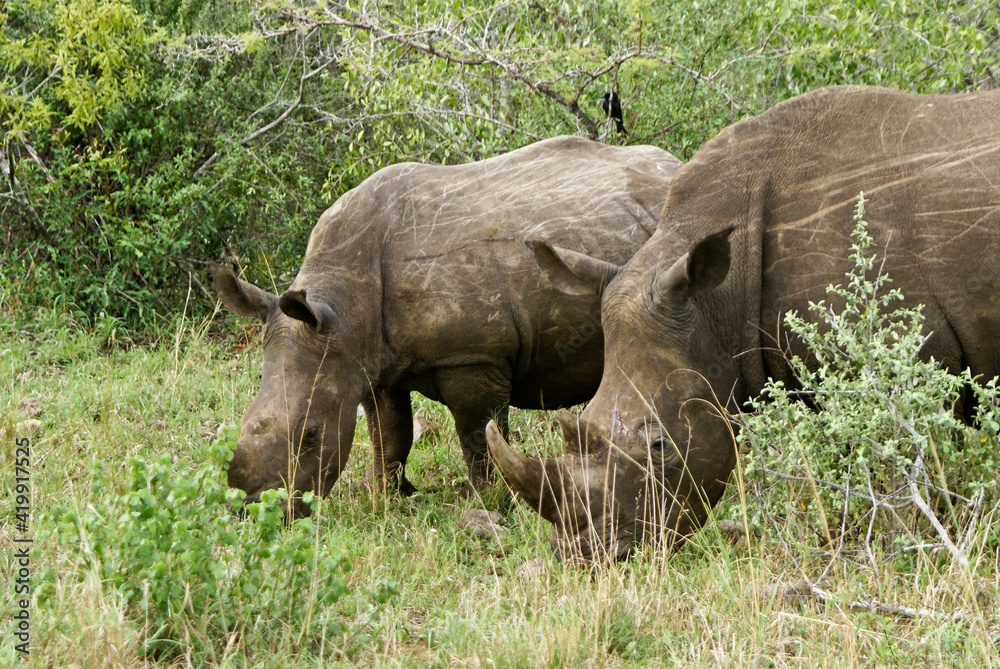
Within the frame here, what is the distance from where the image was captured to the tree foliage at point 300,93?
8.15 meters

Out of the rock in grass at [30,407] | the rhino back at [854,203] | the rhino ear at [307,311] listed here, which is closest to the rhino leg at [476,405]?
the rhino ear at [307,311]

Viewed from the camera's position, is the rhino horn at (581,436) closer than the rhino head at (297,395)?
Yes

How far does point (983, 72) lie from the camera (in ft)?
26.8

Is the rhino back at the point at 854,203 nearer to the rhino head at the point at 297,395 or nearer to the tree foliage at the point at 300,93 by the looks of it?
the rhino head at the point at 297,395

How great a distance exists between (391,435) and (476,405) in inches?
26.2

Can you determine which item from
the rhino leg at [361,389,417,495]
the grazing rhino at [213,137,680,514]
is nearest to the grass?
the rhino leg at [361,389,417,495]

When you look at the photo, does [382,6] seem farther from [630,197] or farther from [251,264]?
[630,197]

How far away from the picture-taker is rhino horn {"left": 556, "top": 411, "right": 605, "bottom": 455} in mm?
5027

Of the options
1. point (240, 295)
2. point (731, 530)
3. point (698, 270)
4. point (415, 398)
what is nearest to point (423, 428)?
point (415, 398)

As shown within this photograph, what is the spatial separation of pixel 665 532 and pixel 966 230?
5.61 feet

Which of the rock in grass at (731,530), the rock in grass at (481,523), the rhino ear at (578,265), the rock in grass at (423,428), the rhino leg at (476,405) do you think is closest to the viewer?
the rock in grass at (731,530)

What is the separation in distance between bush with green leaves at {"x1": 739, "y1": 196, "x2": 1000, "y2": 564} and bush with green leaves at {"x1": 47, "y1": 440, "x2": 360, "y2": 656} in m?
1.69

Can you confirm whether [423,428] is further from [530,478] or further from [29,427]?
[530,478]

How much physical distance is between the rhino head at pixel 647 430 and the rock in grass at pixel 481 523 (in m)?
0.98
